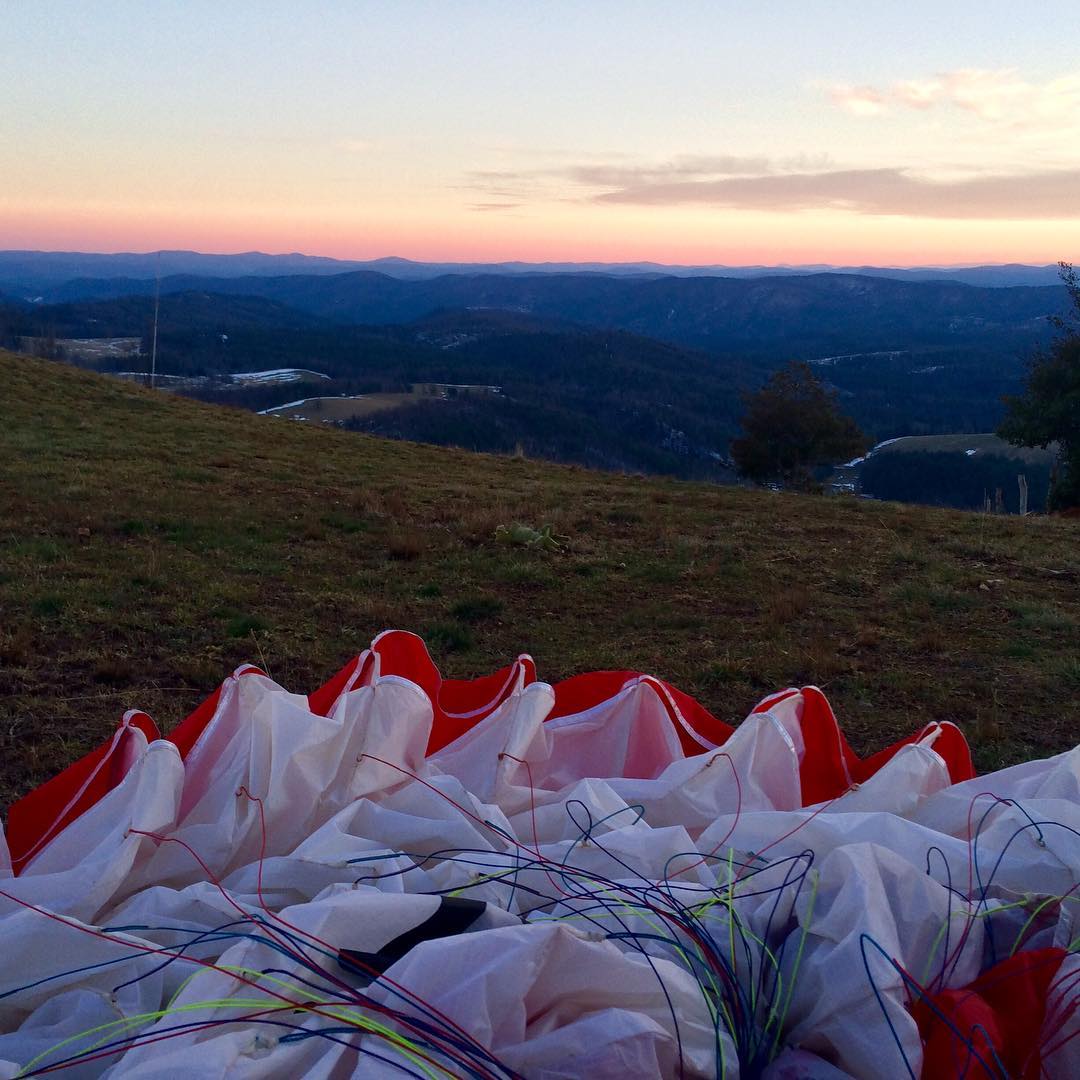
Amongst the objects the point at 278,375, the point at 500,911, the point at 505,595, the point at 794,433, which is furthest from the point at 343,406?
the point at 500,911

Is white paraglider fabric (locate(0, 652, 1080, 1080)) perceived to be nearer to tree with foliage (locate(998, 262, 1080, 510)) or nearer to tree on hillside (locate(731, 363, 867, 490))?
tree with foliage (locate(998, 262, 1080, 510))

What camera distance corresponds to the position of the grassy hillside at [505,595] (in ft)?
17.7

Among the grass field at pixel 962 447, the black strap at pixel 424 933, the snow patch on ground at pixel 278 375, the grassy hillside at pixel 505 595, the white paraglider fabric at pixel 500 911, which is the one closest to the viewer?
the white paraglider fabric at pixel 500 911

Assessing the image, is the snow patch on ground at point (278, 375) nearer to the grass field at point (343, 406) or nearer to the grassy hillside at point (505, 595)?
the grass field at point (343, 406)

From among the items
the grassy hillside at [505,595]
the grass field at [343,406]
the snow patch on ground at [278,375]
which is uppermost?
the snow patch on ground at [278,375]

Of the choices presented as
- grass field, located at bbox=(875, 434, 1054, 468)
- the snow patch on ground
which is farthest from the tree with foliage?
the snow patch on ground

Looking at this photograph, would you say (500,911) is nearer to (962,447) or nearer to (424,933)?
(424,933)

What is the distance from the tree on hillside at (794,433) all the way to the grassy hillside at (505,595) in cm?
2333

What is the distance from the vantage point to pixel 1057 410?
2222 centimetres

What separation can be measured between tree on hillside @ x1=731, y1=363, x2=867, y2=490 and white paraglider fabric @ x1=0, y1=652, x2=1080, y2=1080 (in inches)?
1302

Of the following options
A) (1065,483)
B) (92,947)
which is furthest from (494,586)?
(1065,483)

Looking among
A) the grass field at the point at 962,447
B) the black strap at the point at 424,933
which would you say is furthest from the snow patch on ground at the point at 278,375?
the black strap at the point at 424,933

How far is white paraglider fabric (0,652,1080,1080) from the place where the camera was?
6.57 feet

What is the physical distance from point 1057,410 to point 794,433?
13.7 m
